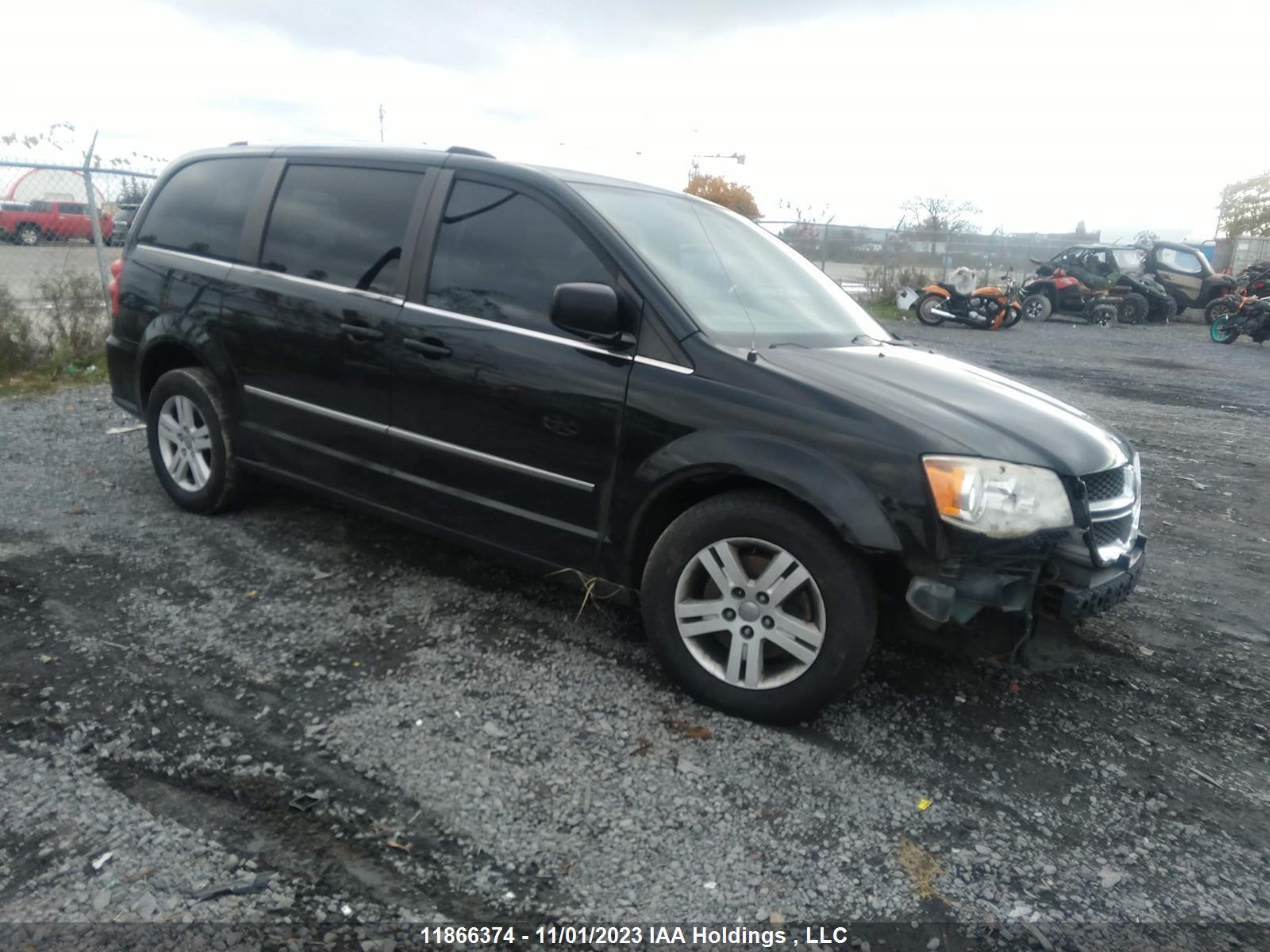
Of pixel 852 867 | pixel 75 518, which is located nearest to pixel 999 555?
pixel 852 867

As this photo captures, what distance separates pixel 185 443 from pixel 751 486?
10.6 ft

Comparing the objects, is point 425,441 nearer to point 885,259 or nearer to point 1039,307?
point 885,259

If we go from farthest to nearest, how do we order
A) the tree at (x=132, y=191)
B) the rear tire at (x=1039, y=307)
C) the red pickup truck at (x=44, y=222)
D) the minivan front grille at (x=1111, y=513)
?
the rear tire at (x=1039, y=307) → the tree at (x=132, y=191) → the red pickup truck at (x=44, y=222) → the minivan front grille at (x=1111, y=513)

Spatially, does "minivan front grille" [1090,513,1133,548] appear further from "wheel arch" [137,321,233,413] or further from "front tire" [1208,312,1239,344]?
"front tire" [1208,312,1239,344]

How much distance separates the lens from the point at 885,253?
72.6ft

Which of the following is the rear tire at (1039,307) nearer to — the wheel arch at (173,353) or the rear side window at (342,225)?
the rear side window at (342,225)

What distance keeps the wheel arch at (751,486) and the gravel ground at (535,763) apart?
523 mm

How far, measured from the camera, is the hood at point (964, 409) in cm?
299

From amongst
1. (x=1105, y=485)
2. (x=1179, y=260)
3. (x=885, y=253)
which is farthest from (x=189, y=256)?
(x=1179, y=260)

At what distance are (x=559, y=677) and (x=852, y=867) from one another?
1.30m

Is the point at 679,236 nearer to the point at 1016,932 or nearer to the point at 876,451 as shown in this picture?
the point at 876,451

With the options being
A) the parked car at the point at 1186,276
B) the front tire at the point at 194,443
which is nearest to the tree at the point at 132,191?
the front tire at the point at 194,443

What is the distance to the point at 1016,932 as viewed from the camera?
2.31 metres

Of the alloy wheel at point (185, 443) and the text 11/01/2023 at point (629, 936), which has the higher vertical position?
the alloy wheel at point (185, 443)
